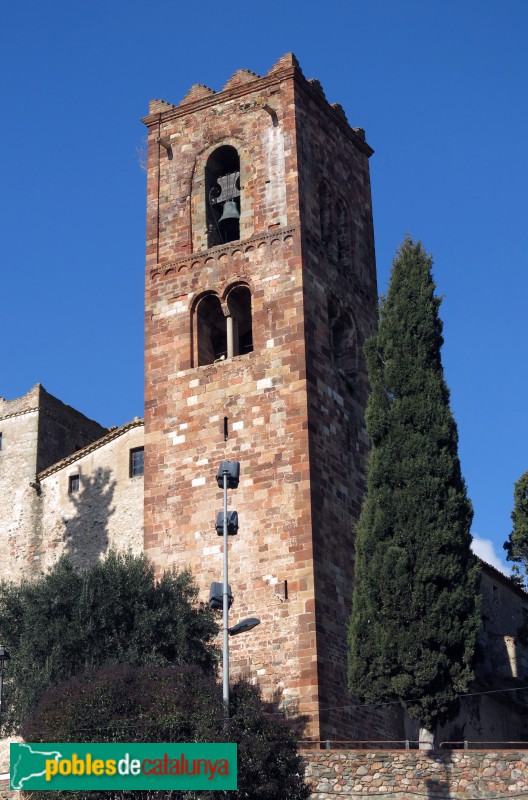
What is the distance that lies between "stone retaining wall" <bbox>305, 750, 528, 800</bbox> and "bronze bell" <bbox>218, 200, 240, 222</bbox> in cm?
1682

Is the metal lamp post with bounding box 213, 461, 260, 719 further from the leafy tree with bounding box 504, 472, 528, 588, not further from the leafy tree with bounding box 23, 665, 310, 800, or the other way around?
the leafy tree with bounding box 504, 472, 528, 588

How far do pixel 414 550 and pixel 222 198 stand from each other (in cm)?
1453

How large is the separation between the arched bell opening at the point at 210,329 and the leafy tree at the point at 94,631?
7915 mm

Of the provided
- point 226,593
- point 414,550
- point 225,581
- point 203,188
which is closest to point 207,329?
point 203,188

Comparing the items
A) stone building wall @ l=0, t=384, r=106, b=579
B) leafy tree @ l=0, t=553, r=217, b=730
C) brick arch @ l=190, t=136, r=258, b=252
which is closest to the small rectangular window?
stone building wall @ l=0, t=384, r=106, b=579

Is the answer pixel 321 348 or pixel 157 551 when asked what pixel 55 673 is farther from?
pixel 321 348

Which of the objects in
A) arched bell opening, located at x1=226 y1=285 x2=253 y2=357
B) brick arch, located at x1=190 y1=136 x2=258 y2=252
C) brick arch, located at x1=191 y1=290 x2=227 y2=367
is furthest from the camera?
brick arch, located at x1=190 y1=136 x2=258 y2=252

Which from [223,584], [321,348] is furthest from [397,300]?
[223,584]

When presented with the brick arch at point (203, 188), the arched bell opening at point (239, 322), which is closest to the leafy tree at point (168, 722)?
the arched bell opening at point (239, 322)

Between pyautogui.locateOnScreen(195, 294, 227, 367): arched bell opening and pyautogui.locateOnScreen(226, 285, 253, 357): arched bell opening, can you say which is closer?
pyautogui.locateOnScreen(226, 285, 253, 357): arched bell opening

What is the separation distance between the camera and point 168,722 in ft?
88.9

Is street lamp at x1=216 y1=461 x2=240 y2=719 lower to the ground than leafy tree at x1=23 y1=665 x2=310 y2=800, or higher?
higher

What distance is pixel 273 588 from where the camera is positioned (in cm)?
3447

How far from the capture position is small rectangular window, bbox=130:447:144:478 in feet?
131
